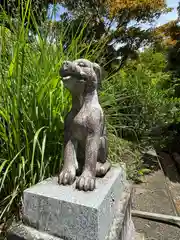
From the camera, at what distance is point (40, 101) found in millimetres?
1494

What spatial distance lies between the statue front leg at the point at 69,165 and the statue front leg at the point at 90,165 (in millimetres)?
57

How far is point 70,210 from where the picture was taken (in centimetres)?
98

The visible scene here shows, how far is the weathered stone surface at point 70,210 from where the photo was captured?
0.95 m

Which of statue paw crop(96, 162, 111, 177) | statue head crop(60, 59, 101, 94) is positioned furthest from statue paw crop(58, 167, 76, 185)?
statue head crop(60, 59, 101, 94)

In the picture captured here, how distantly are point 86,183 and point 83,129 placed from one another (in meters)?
0.26

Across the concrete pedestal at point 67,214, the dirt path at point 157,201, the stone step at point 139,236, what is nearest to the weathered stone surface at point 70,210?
the concrete pedestal at point 67,214

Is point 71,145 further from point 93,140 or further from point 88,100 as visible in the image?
point 88,100

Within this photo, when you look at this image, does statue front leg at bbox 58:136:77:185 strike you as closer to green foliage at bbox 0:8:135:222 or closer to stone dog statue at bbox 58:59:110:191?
stone dog statue at bbox 58:59:110:191

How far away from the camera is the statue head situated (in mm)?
1084

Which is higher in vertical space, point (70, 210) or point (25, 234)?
point (70, 210)

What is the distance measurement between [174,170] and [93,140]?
3.51m

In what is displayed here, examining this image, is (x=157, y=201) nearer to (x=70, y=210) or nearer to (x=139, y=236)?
(x=139, y=236)

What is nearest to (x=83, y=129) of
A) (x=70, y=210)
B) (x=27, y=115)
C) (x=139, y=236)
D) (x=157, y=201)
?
(x=70, y=210)

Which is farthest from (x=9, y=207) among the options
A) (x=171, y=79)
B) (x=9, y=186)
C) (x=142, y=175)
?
(x=171, y=79)
